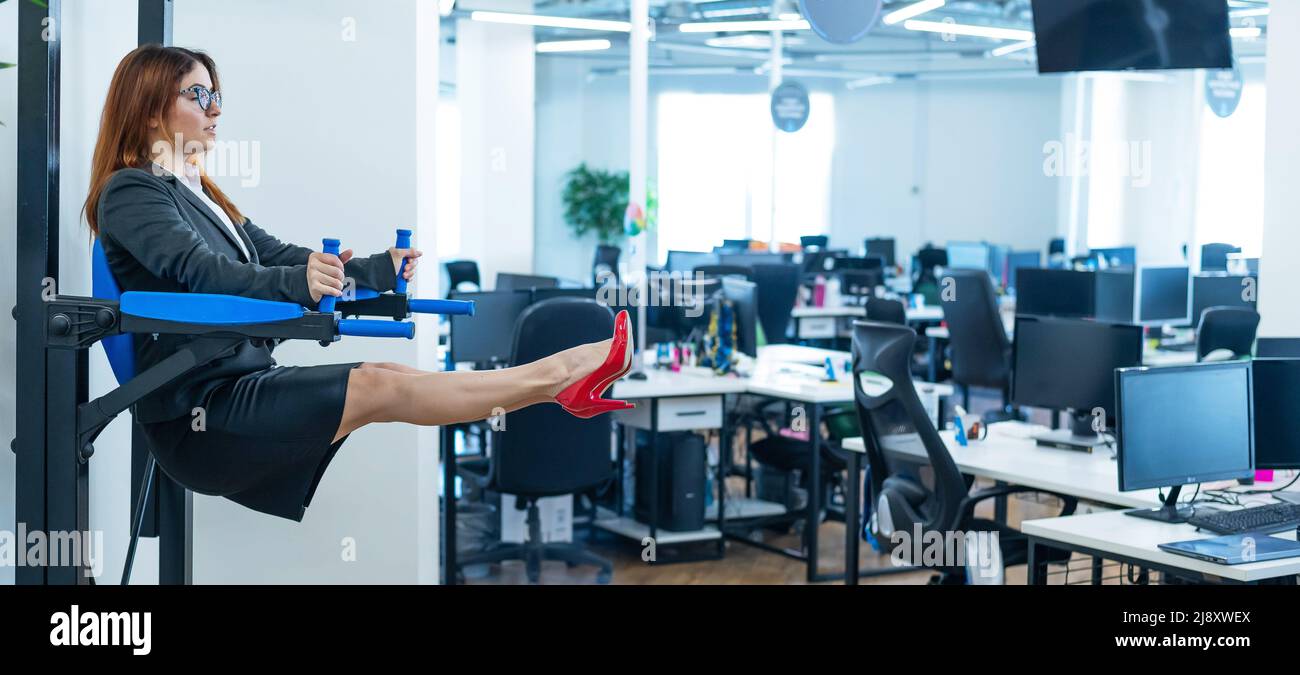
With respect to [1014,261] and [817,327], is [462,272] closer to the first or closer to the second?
[817,327]

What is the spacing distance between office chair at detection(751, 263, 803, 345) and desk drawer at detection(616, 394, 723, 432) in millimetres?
2572

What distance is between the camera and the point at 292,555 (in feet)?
14.6

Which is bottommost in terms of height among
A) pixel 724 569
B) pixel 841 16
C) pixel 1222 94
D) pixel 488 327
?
pixel 724 569

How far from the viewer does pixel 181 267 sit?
8.68ft

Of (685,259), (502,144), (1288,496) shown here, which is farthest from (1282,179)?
(502,144)

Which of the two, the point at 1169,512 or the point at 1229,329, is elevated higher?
the point at 1229,329

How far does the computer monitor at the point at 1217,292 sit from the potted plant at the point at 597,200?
968cm

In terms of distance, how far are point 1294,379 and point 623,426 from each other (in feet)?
11.0

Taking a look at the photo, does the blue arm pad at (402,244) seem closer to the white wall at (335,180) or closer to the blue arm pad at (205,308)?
the blue arm pad at (205,308)

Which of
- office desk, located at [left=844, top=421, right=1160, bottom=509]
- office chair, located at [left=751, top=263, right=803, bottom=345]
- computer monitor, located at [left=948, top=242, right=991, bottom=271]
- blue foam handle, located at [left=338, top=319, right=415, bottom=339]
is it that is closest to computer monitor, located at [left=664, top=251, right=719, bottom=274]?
office chair, located at [left=751, top=263, right=803, bottom=345]

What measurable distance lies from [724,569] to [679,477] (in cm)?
48

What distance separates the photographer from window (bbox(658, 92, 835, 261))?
59.1ft

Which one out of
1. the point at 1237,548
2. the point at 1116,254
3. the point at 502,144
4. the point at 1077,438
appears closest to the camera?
the point at 1237,548
